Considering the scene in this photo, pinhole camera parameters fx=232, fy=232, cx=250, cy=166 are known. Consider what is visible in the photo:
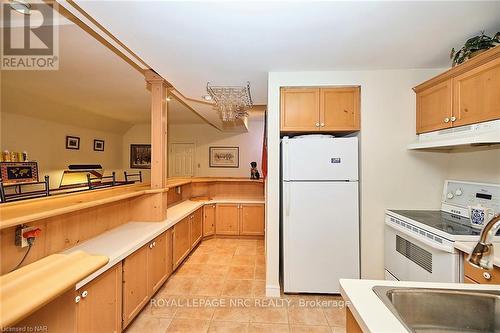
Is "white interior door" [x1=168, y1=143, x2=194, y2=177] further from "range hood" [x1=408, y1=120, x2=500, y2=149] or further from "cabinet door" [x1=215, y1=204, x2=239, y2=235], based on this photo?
"range hood" [x1=408, y1=120, x2=500, y2=149]

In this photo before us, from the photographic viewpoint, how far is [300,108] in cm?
253

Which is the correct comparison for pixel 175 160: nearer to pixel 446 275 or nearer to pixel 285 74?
pixel 285 74

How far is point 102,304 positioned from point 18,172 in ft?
12.8

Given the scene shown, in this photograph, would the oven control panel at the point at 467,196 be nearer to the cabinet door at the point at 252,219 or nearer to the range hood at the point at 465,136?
the range hood at the point at 465,136

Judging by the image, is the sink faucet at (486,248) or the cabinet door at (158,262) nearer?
the sink faucet at (486,248)

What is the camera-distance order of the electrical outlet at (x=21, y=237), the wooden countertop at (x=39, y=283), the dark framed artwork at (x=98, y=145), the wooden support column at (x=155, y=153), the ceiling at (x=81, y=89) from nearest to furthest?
the wooden countertop at (x=39, y=283) < the electrical outlet at (x=21, y=237) < the ceiling at (x=81, y=89) < the wooden support column at (x=155, y=153) < the dark framed artwork at (x=98, y=145)

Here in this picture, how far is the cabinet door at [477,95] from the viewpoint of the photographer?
5.41ft

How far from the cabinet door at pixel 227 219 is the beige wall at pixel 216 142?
87.4 inches

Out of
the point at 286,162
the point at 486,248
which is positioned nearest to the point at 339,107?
the point at 286,162

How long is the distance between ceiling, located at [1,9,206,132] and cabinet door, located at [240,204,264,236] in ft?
8.07

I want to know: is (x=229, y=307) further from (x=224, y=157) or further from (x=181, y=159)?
(x=181, y=159)

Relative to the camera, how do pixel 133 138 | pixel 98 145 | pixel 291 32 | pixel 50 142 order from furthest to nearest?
pixel 133 138 → pixel 98 145 → pixel 50 142 → pixel 291 32

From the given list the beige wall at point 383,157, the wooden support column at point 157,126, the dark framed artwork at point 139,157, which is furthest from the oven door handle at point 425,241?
the dark framed artwork at point 139,157

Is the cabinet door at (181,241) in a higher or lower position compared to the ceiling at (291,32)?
lower
